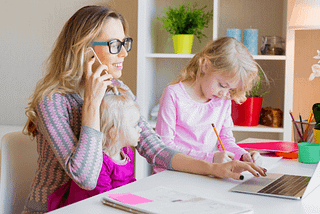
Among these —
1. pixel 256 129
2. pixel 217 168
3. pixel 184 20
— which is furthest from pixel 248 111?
pixel 217 168

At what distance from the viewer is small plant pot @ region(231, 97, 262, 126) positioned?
7.64ft

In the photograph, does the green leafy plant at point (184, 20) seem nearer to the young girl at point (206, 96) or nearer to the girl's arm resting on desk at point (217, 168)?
the young girl at point (206, 96)

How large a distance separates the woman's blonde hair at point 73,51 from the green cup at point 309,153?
0.85 metres

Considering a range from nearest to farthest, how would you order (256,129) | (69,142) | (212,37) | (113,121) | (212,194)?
(212,194), (69,142), (113,121), (256,129), (212,37)

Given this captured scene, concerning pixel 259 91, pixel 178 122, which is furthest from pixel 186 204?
pixel 259 91

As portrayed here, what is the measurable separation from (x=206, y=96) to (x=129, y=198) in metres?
1.00

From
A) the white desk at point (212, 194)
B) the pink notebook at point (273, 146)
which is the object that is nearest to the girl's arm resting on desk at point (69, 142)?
the white desk at point (212, 194)

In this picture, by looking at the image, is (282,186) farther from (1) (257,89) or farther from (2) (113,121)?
(1) (257,89)

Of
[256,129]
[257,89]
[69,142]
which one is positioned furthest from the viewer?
[257,89]

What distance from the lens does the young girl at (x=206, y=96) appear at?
1684mm

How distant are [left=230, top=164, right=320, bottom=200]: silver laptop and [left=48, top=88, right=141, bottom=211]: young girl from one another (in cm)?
40

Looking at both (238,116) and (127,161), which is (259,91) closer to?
(238,116)

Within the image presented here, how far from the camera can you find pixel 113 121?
124 centimetres

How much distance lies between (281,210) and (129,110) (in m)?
0.60
